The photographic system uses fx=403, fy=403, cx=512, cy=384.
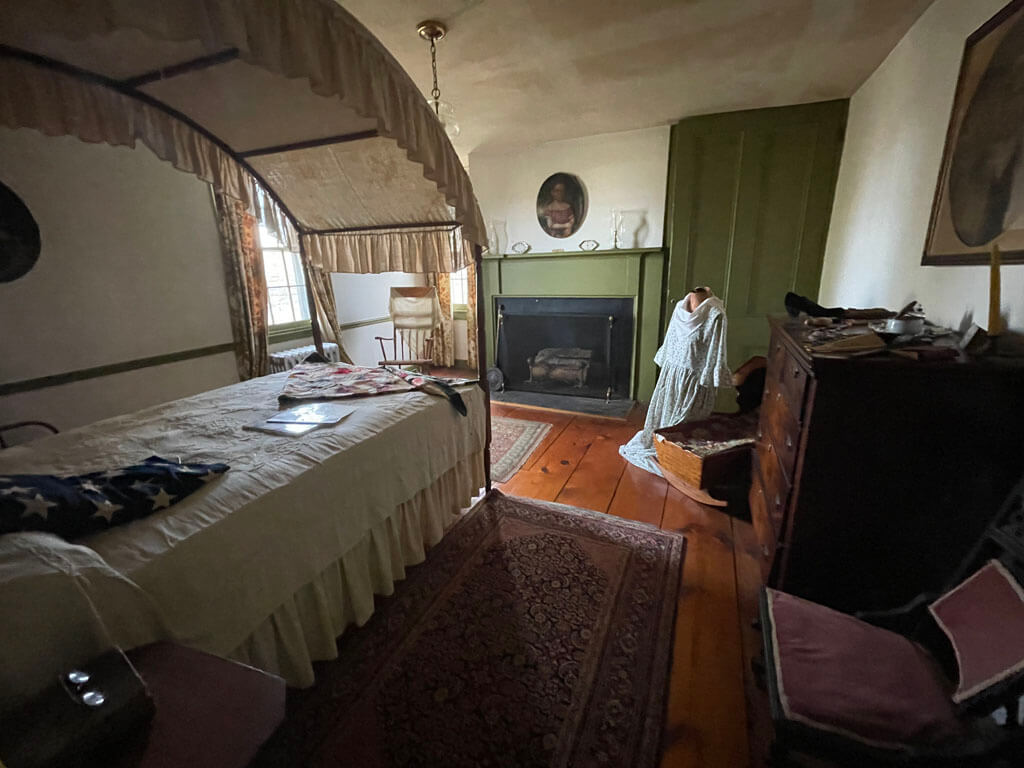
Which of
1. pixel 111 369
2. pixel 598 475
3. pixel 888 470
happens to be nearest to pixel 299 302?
pixel 111 369

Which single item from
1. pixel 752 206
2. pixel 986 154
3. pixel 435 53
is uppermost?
pixel 435 53

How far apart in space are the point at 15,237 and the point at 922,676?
418 centimetres

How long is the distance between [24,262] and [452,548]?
9.31ft

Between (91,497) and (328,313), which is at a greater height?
(328,313)

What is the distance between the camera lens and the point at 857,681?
0.97 metres

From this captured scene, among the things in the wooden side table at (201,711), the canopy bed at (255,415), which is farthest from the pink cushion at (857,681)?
the canopy bed at (255,415)

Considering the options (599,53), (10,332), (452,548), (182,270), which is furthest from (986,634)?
(182,270)

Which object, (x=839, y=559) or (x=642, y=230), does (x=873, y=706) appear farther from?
(x=642, y=230)

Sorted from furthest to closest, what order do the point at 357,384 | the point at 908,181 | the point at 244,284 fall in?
the point at 244,284 < the point at 357,384 < the point at 908,181

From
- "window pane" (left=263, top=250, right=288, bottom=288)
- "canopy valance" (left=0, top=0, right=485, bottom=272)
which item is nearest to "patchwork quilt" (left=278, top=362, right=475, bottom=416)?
"canopy valance" (left=0, top=0, right=485, bottom=272)

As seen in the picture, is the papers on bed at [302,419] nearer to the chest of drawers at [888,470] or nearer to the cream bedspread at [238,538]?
the cream bedspread at [238,538]

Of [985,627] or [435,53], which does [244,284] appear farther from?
[985,627]

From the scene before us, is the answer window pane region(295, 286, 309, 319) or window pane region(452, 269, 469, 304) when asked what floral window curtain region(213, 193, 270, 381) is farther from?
window pane region(452, 269, 469, 304)

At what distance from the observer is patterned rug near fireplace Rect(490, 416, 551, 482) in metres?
2.76
